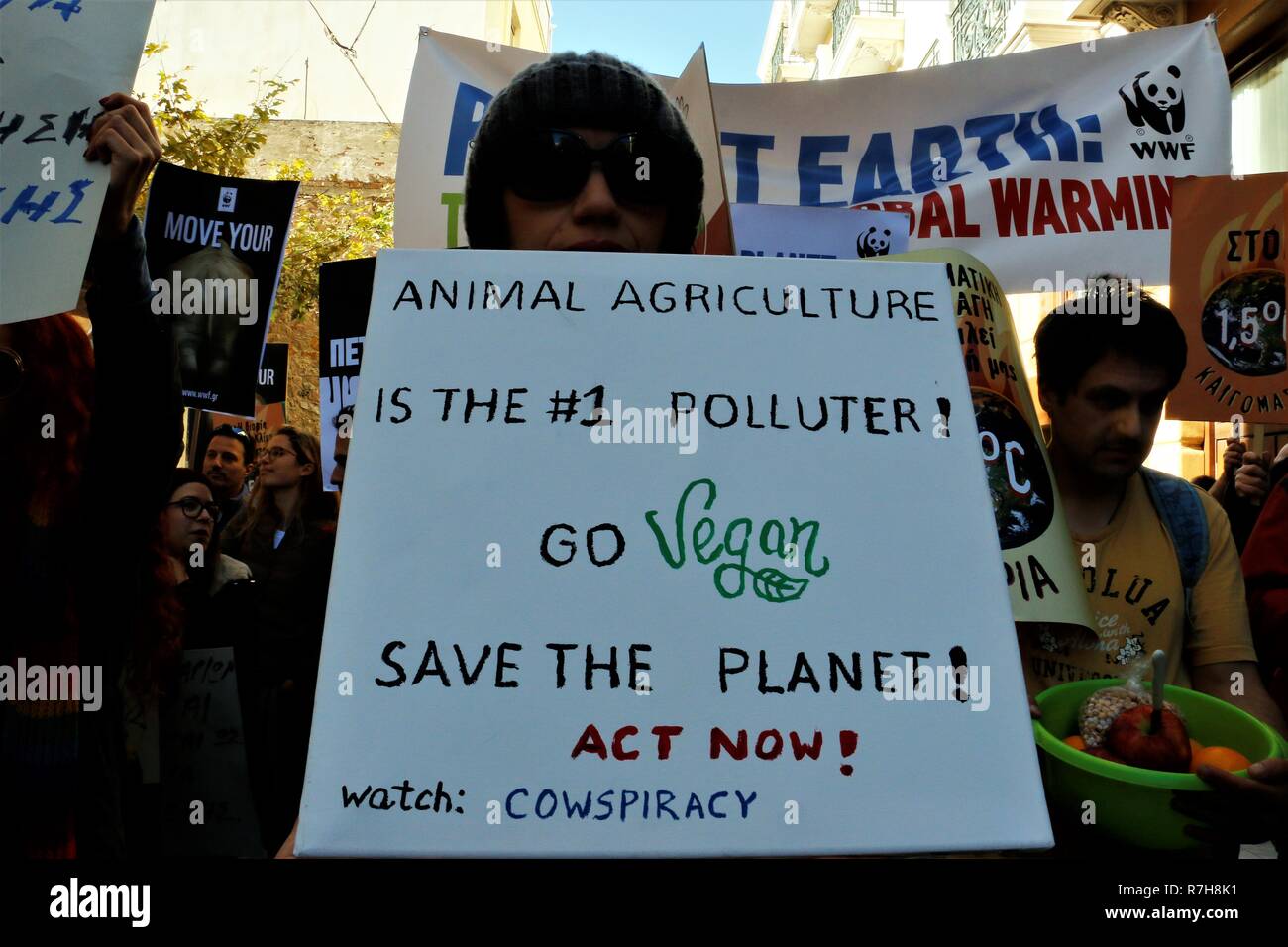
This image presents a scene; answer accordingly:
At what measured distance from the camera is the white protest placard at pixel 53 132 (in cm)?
141

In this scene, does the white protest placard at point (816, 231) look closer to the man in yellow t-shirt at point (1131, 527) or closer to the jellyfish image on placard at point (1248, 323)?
the man in yellow t-shirt at point (1131, 527)

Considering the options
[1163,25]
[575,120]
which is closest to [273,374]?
[575,120]

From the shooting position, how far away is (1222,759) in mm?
1447

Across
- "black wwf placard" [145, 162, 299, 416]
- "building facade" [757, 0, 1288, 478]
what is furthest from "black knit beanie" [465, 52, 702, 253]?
"building facade" [757, 0, 1288, 478]

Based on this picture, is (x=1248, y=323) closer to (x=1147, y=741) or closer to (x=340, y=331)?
(x=1147, y=741)

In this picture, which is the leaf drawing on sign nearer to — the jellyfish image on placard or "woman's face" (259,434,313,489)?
the jellyfish image on placard

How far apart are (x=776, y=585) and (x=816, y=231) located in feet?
7.56

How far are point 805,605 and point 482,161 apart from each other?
3.12ft

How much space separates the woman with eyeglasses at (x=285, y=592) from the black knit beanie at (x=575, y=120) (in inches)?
43.4

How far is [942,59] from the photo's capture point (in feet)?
48.3

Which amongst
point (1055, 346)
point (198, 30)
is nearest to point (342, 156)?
point (198, 30)

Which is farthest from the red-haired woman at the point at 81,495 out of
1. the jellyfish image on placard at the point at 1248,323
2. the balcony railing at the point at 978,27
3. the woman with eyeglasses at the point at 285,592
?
the balcony railing at the point at 978,27

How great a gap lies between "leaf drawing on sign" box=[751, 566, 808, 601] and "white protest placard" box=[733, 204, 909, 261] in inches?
84.1

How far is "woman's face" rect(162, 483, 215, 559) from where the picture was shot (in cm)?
371
